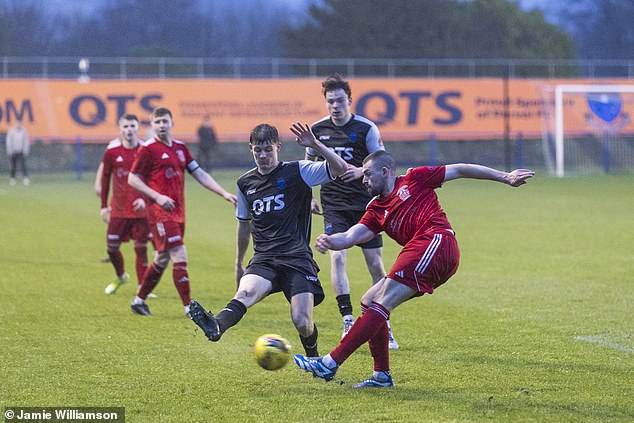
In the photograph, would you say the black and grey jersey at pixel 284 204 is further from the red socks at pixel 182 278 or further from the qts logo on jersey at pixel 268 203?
the red socks at pixel 182 278

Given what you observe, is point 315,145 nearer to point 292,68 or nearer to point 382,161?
→ point 382,161

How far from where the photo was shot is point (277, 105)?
39.7m

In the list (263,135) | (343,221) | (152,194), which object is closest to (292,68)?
(152,194)

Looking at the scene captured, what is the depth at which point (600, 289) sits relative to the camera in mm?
11203

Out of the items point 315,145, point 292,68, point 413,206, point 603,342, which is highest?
point 292,68

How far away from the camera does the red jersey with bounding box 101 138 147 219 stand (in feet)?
37.9

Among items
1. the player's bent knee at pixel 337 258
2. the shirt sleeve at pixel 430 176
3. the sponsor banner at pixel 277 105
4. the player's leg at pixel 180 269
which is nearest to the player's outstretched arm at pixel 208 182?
the player's leg at pixel 180 269

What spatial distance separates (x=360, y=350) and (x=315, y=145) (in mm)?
1860

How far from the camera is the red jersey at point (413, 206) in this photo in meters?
6.84

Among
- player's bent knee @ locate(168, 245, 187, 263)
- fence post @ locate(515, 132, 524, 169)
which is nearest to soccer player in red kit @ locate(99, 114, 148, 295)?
player's bent knee @ locate(168, 245, 187, 263)

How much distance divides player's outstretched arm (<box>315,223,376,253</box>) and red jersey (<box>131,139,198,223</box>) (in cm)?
319

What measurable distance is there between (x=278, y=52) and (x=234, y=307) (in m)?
47.7

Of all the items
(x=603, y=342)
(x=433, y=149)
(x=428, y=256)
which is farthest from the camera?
(x=433, y=149)

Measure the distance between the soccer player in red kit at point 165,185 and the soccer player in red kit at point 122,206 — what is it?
5.48 feet
